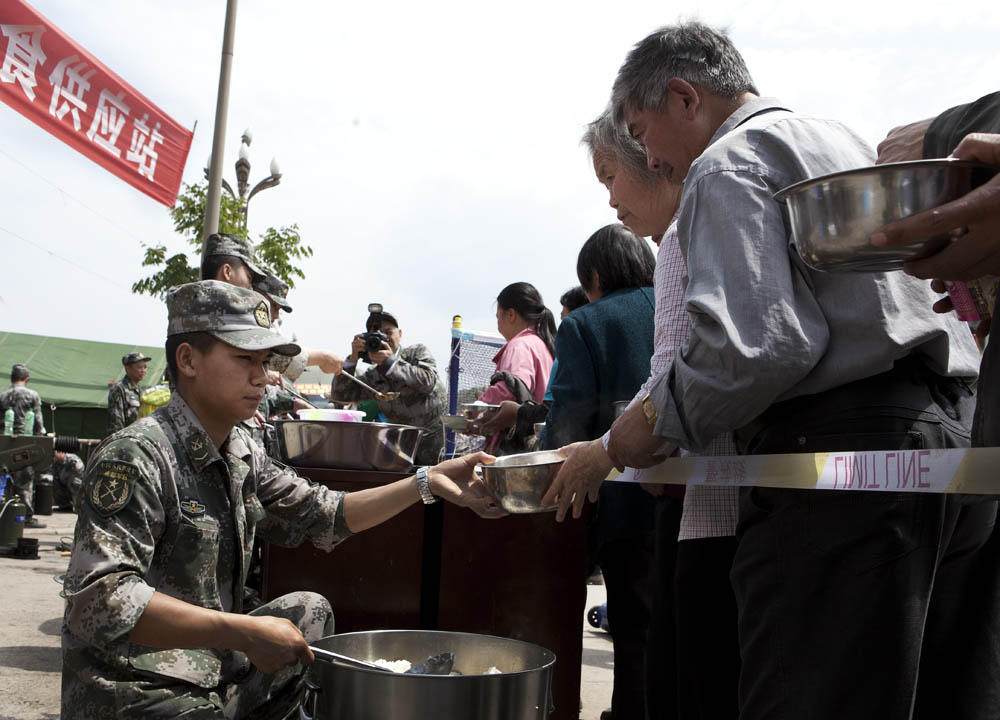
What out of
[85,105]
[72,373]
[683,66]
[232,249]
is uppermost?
[85,105]

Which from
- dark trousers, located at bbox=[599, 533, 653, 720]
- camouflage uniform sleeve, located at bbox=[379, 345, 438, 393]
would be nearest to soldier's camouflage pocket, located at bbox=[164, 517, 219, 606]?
dark trousers, located at bbox=[599, 533, 653, 720]

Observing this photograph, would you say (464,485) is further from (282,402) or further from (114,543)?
(282,402)

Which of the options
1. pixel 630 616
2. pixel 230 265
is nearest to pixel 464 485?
pixel 630 616

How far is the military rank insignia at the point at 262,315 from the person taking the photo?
2438mm

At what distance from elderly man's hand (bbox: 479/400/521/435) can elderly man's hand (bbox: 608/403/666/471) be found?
198cm

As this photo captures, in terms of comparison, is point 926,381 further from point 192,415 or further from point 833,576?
point 192,415

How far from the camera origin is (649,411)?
5.60 ft

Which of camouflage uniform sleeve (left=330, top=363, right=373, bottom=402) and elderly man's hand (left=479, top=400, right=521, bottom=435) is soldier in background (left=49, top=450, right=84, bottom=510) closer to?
camouflage uniform sleeve (left=330, top=363, right=373, bottom=402)

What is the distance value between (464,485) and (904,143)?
1.60m

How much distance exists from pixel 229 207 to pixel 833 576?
41.4 ft

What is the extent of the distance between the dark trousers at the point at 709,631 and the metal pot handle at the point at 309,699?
87 centimetres

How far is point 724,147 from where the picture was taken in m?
1.64

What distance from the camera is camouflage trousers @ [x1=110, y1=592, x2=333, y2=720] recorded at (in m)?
1.99

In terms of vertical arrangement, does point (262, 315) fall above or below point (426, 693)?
above
